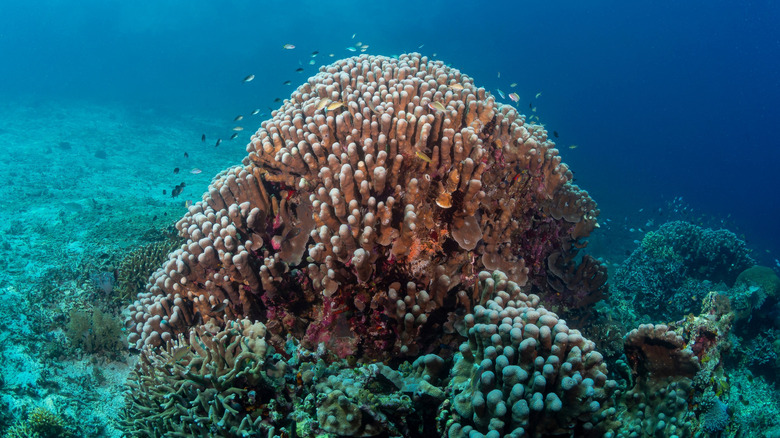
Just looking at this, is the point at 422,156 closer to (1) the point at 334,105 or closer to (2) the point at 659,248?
(1) the point at 334,105

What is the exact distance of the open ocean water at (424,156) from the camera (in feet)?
12.4

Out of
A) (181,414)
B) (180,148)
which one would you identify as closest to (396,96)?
(181,414)

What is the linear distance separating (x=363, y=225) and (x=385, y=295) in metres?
0.80

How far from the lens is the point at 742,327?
35.8 ft

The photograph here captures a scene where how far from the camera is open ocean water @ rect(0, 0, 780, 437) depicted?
148 inches

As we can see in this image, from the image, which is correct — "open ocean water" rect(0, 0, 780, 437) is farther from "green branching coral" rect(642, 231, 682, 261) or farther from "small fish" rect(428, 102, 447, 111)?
"small fish" rect(428, 102, 447, 111)

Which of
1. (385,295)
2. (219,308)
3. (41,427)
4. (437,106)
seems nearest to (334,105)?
(437,106)

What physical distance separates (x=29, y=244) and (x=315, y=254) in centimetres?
1238

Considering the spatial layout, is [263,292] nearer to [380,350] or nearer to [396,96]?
[380,350]

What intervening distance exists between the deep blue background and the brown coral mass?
2718 inches

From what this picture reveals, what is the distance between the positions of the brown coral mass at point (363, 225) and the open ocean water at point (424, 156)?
716 mm

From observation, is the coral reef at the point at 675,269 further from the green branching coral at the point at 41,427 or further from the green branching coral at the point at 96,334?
the green branching coral at the point at 41,427

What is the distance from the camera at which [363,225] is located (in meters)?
3.62

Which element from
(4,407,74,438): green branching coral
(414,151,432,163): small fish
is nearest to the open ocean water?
(4,407,74,438): green branching coral
